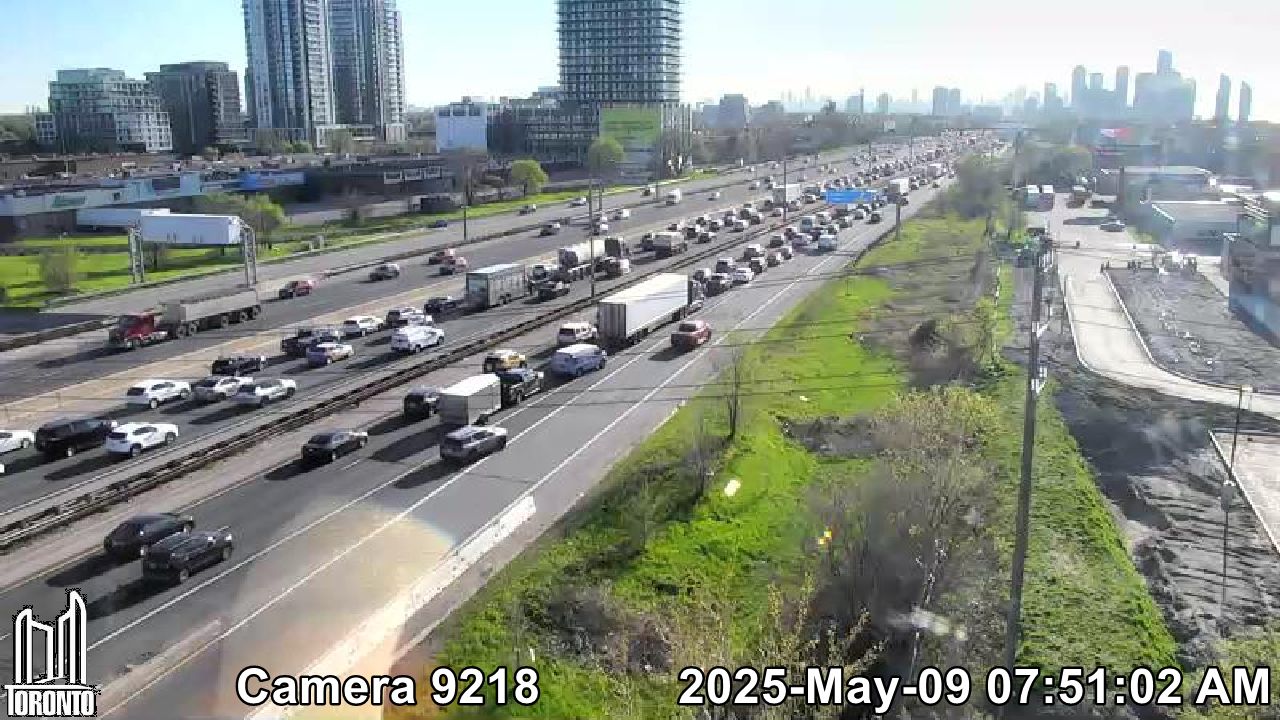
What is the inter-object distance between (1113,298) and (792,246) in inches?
609

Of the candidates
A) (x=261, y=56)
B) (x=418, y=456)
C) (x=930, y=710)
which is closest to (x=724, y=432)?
(x=418, y=456)

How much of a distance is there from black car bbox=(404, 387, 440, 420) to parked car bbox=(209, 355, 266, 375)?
230 inches

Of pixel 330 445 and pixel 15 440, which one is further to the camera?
pixel 15 440

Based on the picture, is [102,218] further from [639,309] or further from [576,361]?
[576,361]

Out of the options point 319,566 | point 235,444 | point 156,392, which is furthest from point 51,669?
point 156,392

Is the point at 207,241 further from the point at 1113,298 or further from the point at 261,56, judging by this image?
the point at 261,56

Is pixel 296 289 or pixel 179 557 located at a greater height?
pixel 296 289

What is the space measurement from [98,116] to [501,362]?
9649cm

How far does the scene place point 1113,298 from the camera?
35156 mm

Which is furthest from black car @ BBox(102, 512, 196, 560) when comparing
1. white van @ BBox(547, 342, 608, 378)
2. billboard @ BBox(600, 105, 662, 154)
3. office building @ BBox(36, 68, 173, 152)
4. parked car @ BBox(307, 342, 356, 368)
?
office building @ BBox(36, 68, 173, 152)

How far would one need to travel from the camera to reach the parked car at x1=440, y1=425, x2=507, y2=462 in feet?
55.6

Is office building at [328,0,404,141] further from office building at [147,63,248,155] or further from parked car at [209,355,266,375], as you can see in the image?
parked car at [209,355,266,375]

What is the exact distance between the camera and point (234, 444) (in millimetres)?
17844

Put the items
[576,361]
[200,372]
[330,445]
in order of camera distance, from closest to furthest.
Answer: [330,445] → [576,361] → [200,372]
